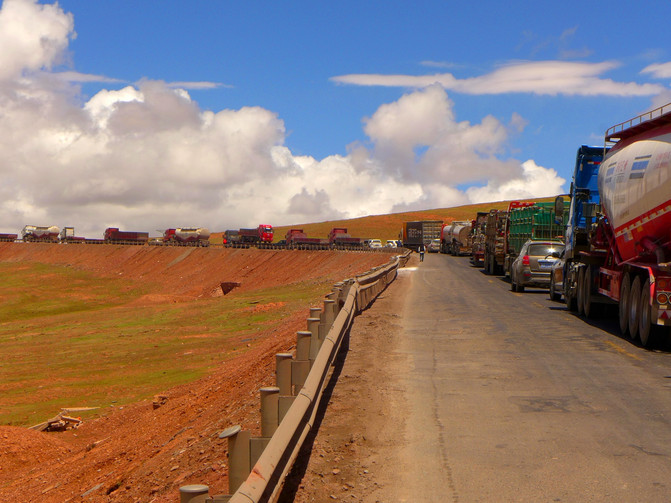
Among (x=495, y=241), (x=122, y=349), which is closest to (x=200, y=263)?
(x=495, y=241)

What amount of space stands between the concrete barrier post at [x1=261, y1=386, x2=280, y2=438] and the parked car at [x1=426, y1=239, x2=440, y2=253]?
79.3m

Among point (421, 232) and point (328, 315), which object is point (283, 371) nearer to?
point (328, 315)

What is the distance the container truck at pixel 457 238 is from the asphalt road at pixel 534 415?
53243 millimetres

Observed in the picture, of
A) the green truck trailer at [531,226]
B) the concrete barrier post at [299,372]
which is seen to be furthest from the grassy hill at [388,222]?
the concrete barrier post at [299,372]

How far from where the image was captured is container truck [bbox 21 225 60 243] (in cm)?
13188

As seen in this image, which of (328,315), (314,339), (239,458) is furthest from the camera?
(328,315)

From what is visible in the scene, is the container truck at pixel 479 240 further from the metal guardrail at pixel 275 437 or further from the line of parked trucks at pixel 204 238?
the metal guardrail at pixel 275 437

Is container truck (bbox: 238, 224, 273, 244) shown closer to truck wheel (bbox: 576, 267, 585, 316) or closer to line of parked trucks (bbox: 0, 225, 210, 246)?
line of parked trucks (bbox: 0, 225, 210, 246)

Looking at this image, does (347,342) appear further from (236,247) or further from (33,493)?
(236,247)

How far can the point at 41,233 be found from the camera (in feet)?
433

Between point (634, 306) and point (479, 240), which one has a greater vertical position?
point (479, 240)

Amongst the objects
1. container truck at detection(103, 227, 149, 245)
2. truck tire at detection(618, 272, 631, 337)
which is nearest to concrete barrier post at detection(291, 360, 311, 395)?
truck tire at detection(618, 272, 631, 337)

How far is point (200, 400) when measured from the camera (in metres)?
14.1

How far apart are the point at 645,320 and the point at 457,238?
58.0m
